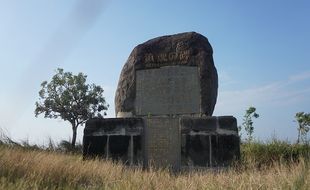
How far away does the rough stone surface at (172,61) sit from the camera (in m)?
9.98

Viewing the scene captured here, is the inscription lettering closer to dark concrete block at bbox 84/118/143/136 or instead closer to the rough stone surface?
the rough stone surface

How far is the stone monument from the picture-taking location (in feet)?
29.3

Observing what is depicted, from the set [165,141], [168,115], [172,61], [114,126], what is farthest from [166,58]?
[165,141]

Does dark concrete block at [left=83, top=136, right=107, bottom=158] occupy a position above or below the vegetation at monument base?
above

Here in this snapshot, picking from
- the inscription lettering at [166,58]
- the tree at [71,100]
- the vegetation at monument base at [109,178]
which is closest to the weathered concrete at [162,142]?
the vegetation at monument base at [109,178]

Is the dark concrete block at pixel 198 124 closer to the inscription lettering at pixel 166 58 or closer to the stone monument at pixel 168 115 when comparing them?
the stone monument at pixel 168 115

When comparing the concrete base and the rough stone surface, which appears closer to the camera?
the concrete base

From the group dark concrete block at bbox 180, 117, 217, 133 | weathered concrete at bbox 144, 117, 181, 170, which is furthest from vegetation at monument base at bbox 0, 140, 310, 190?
weathered concrete at bbox 144, 117, 181, 170

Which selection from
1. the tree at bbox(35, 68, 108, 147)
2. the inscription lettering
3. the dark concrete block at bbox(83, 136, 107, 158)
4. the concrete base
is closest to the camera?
the concrete base

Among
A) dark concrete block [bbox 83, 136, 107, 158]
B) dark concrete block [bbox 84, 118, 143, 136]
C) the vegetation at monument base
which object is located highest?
dark concrete block [bbox 84, 118, 143, 136]

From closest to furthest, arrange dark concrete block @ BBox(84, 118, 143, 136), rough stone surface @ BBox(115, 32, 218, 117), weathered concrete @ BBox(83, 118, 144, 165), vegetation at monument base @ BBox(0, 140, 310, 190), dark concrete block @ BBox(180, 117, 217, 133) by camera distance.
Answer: vegetation at monument base @ BBox(0, 140, 310, 190) < dark concrete block @ BBox(180, 117, 217, 133) < weathered concrete @ BBox(83, 118, 144, 165) < dark concrete block @ BBox(84, 118, 143, 136) < rough stone surface @ BBox(115, 32, 218, 117)

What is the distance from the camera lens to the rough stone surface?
9.98 m

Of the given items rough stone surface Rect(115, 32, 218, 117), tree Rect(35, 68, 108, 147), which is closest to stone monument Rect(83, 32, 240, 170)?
rough stone surface Rect(115, 32, 218, 117)

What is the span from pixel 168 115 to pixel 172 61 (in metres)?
1.33
